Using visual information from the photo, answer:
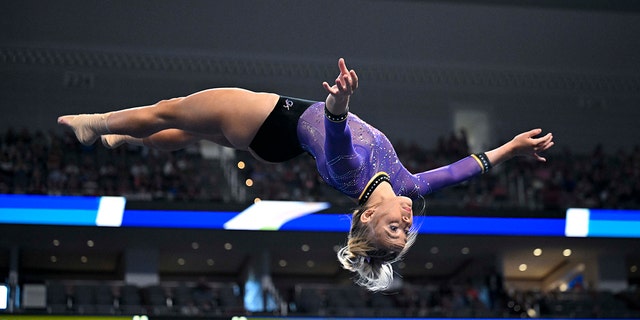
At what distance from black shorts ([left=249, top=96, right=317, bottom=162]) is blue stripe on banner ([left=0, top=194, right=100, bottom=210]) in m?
8.67

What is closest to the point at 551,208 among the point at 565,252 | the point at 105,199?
the point at 565,252

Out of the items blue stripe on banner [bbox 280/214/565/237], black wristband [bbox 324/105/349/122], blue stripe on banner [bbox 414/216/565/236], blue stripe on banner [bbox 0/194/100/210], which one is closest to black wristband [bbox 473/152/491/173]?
black wristband [bbox 324/105/349/122]

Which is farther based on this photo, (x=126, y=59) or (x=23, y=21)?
(x=126, y=59)

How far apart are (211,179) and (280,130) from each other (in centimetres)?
963

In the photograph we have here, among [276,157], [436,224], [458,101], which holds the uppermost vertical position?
[458,101]

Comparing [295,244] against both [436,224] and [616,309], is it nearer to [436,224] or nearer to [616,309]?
[436,224]

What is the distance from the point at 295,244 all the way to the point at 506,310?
487cm

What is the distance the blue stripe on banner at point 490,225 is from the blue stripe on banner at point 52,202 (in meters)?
5.32

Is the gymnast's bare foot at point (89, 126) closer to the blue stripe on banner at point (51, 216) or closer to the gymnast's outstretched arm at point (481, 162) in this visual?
the gymnast's outstretched arm at point (481, 162)

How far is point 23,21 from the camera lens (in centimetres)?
1539

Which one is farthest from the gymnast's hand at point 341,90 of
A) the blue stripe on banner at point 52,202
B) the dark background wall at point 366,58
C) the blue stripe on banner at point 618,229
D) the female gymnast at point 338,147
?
the dark background wall at point 366,58

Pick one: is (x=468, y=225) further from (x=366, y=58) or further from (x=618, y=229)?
(x=366, y=58)

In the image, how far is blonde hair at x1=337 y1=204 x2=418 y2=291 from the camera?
430 centimetres

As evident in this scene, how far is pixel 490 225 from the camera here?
46.9 ft
